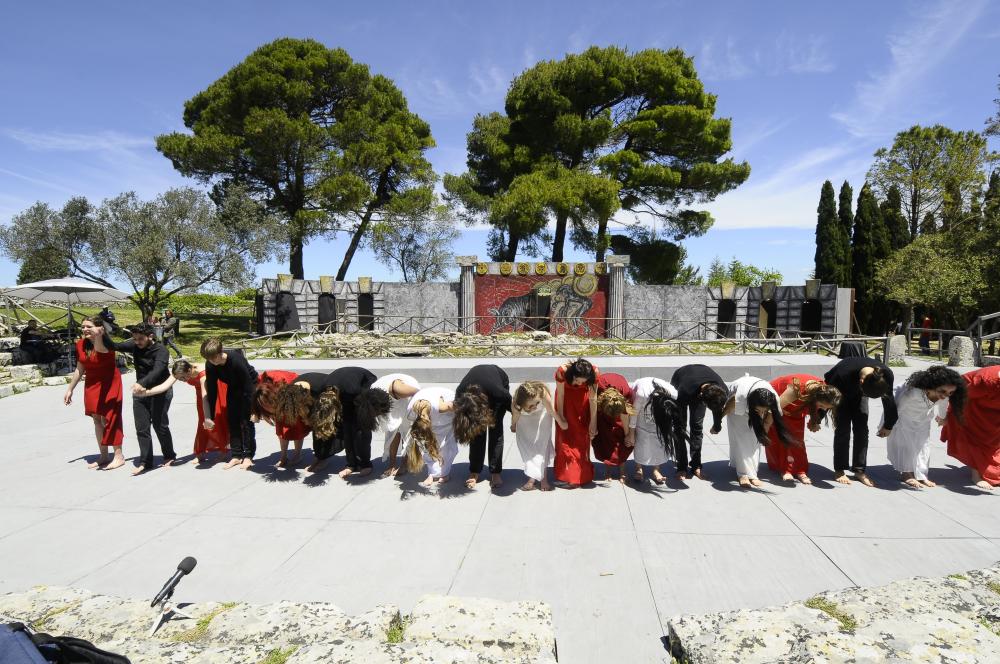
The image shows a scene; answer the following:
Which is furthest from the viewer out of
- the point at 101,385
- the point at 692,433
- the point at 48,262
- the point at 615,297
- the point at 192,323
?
the point at 192,323

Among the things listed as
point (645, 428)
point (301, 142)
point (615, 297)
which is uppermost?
point (301, 142)

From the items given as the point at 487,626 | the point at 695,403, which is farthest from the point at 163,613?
the point at 695,403

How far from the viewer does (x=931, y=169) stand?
26938 mm

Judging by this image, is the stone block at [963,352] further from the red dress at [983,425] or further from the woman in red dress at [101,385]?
the woman in red dress at [101,385]

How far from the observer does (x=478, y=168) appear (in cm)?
2831

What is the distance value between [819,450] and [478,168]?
25.1 metres

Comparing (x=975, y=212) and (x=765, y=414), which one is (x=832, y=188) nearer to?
(x=975, y=212)

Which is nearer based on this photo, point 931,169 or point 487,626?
point 487,626

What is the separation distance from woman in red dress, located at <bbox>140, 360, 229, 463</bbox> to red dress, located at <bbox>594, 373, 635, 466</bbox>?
3.65 meters

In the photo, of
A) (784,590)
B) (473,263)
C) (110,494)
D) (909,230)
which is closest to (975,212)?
(909,230)

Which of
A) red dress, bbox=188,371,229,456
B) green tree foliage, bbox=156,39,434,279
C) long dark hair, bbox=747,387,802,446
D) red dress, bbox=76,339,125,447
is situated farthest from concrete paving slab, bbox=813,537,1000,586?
green tree foliage, bbox=156,39,434,279

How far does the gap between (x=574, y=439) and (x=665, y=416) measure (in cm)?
78

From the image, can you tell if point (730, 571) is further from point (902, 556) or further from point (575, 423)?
point (575, 423)

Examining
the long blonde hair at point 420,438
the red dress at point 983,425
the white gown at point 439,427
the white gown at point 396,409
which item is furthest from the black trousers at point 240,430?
the red dress at point 983,425
